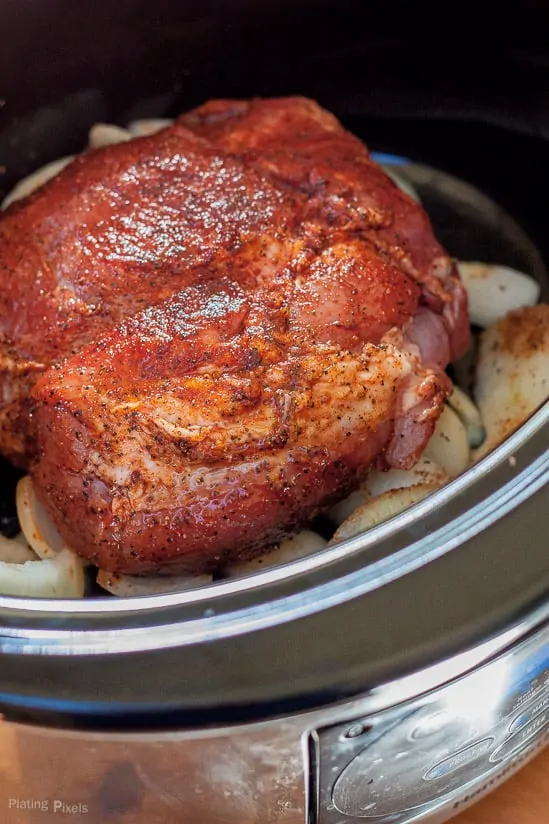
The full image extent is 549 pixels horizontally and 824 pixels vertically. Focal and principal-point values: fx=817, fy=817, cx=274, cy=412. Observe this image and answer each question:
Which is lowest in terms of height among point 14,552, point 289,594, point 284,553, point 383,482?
point 14,552

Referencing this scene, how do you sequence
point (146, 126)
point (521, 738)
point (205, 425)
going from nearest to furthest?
point (521, 738)
point (205, 425)
point (146, 126)

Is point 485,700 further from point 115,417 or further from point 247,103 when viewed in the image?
point 247,103

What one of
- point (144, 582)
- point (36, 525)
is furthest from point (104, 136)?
point (144, 582)

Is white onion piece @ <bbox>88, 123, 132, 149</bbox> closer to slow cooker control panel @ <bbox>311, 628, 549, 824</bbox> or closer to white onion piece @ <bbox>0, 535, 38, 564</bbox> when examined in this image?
white onion piece @ <bbox>0, 535, 38, 564</bbox>

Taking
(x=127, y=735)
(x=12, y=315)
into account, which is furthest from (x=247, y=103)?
(x=127, y=735)

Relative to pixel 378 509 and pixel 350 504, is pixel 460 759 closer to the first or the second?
pixel 378 509

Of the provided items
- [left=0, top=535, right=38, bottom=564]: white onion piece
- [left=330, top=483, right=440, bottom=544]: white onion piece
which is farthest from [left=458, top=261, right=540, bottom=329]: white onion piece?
[left=0, top=535, right=38, bottom=564]: white onion piece
